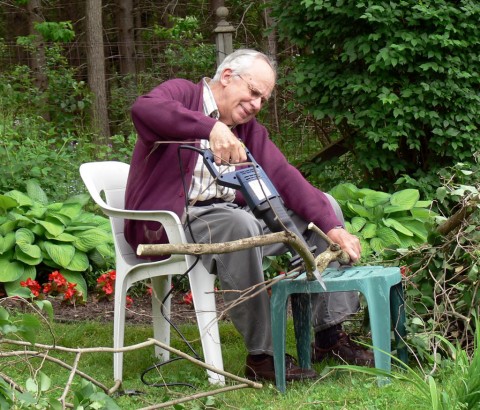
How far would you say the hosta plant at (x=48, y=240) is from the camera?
582 centimetres

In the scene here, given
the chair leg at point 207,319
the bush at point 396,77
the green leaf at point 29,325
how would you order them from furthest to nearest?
the bush at point 396,77 < the chair leg at point 207,319 < the green leaf at point 29,325

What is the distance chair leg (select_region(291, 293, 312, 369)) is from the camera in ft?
13.1

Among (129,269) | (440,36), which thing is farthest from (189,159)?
(440,36)

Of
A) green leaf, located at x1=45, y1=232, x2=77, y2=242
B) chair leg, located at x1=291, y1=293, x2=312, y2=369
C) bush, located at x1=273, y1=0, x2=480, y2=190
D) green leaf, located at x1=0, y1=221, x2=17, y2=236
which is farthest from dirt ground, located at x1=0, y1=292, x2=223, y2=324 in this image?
bush, located at x1=273, y1=0, x2=480, y2=190

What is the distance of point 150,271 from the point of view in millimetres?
4090

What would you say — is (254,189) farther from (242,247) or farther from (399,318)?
(399,318)

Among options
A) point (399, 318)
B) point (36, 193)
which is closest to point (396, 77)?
point (36, 193)

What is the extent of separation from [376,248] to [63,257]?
191 cm

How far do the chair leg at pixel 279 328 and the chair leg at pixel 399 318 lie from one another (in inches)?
18.8

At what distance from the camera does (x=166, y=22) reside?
17609 millimetres

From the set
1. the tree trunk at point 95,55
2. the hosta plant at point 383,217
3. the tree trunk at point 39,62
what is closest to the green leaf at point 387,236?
the hosta plant at point 383,217

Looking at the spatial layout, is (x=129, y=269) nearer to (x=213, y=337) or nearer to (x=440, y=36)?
(x=213, y=337)

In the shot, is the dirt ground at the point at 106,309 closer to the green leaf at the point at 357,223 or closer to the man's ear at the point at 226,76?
the green leaf at the point at 357,223

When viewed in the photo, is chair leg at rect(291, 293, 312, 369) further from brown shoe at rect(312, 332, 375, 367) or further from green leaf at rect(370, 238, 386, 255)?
green leaf at rect(370, 238, 386, 255)
